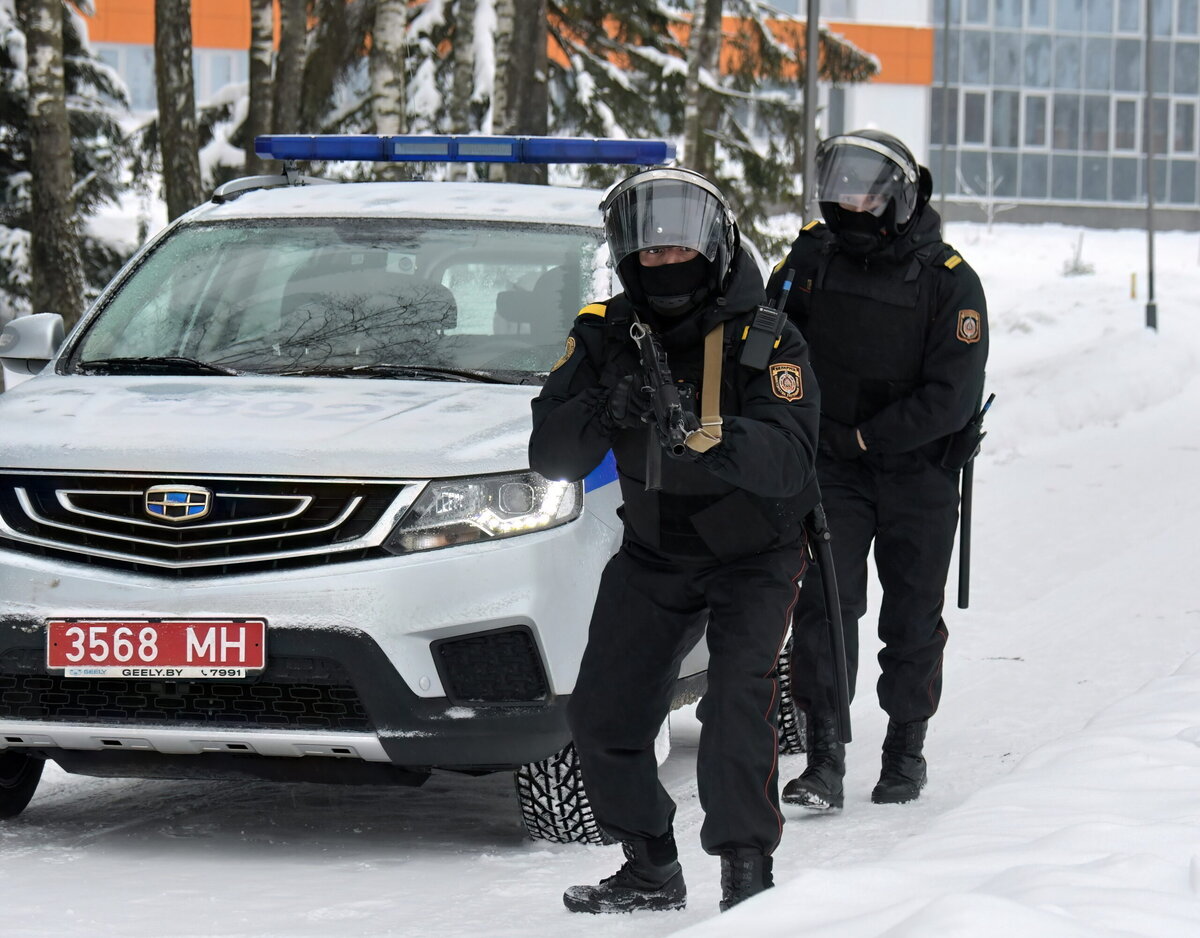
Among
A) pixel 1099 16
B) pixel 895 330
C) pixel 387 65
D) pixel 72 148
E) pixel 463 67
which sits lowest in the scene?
pixel 895 330

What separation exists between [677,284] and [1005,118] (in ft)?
184

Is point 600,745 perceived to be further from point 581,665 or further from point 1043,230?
point 1043,230

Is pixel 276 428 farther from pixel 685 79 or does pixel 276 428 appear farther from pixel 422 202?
pixel 685 79

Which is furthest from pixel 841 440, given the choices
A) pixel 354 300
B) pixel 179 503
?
pixel 179 503

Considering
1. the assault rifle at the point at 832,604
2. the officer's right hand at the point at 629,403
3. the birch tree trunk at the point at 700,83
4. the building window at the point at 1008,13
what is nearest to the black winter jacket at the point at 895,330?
the assault rifle at the point at 832,604

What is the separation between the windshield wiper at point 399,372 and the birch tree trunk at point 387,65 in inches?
420

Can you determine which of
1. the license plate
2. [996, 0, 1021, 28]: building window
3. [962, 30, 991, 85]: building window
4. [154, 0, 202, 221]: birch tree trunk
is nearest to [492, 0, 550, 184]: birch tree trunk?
[154, 0, 202, 221]: birch tree trunk

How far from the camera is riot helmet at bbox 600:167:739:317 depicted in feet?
13.1

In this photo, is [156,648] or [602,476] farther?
[602,476]

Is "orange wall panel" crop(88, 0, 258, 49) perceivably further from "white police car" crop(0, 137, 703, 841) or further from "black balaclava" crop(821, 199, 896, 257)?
"white police car" crop(0, 137, 703, 841)

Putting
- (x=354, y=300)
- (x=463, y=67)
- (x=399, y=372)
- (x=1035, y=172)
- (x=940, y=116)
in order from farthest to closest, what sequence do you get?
(x=1035, y=172), (x=940, y=116), (x=463, y=67), (x=354, y=300), (x=399, y=372)

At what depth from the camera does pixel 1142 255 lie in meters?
49.1

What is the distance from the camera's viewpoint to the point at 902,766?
5.54 m

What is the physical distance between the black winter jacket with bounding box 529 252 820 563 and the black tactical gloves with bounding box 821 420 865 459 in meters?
1.32
